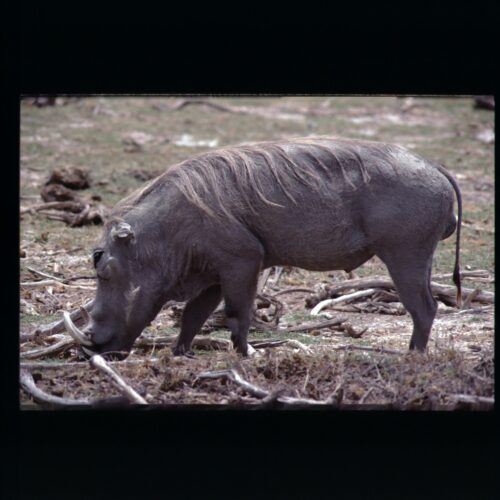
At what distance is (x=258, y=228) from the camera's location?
5672 millimetres

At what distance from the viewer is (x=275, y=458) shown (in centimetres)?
534

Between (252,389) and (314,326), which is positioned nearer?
(252,389)

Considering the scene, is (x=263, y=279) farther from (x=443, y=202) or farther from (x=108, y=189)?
(x=108, y=189)

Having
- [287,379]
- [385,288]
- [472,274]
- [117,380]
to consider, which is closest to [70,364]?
[117,380]

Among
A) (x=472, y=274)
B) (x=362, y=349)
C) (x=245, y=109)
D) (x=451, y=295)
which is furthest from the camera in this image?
(x=245, y=109)

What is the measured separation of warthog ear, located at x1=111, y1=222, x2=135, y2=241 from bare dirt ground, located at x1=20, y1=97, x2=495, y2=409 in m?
0.62

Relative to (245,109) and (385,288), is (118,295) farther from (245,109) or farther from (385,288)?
(245,109)

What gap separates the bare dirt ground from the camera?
5.26 meters

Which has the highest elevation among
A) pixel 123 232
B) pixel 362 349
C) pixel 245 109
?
pixel 123 232

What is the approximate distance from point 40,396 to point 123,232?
0.90 m

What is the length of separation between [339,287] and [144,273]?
1.69m

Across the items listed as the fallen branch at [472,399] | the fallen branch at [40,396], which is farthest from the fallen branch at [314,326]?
the fallen branch at [40,396]

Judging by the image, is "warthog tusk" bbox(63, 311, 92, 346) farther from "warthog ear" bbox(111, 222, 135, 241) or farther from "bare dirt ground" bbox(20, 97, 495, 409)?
"warthog ear" bbox(111, 222, 135, 241)

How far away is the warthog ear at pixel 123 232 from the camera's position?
18.4ft
